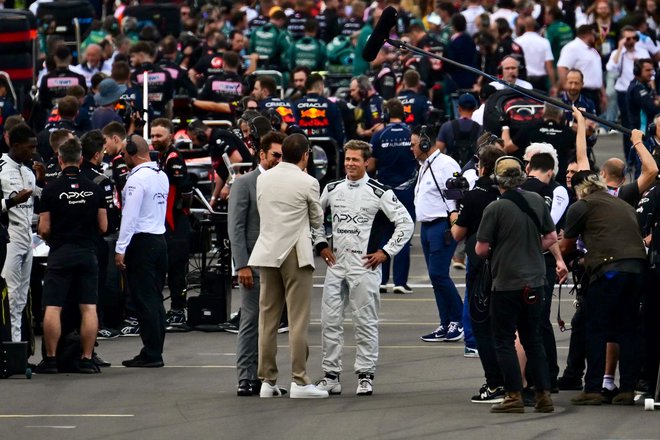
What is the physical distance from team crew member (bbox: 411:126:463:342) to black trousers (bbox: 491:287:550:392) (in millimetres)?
3588

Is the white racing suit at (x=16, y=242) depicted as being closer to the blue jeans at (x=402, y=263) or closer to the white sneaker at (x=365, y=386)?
the white sneaker at (x=365, y=386)

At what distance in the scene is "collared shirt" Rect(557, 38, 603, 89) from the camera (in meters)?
26.0

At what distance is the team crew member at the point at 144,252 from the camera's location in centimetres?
1410

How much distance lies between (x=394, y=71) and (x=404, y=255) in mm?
9000

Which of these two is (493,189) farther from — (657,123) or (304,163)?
(657,123)

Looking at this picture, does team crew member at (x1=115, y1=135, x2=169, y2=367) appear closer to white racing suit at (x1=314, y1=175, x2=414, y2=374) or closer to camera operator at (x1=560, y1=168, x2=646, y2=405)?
white racing suit at (x1=314, y1=175, x2=414, y2=374)

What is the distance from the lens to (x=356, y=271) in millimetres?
12734

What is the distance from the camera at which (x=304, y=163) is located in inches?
496

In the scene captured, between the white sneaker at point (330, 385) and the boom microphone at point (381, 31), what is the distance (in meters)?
2.50

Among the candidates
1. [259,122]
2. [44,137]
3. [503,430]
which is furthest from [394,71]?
[503,430]

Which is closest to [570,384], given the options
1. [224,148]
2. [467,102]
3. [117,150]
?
[117,150]

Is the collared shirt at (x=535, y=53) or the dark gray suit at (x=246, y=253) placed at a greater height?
the collared shirt at (x=535, y=53)

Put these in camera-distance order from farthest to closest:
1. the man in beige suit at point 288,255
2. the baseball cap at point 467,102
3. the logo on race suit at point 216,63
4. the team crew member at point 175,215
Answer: the logo on race suit at point 216,63, the baseball cap at point 467,102, the team crew member at point 175,215, the man in beige suit at point 288,255

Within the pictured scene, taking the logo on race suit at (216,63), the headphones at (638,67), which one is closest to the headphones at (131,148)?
the headphones at (638,67)
